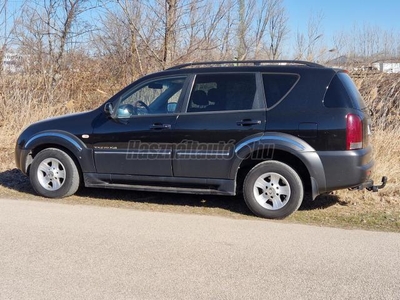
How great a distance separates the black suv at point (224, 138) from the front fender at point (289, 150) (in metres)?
0.01

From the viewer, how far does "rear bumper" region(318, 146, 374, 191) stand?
18.7ft

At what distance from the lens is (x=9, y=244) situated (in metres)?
4.98

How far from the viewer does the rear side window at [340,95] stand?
5768mm

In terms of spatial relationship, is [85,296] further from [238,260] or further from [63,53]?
[63,53]

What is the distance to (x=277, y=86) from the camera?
6.09m

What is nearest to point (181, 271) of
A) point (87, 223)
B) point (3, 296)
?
point (3, 296)

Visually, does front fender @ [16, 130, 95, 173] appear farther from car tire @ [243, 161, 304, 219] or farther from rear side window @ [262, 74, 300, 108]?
rear side window @ [262, 74, 300, 108]

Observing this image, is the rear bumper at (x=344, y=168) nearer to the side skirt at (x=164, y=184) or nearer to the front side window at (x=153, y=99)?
the side skirt at (x=164, y=184)

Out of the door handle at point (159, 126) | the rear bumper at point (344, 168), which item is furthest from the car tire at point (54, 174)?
the rear bumper at point (344, 168)

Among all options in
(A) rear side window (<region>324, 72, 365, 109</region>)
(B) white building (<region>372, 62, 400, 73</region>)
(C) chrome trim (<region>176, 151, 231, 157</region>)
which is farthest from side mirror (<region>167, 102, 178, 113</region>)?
(B) white building (<region>372, 62, 400, 73</region>)

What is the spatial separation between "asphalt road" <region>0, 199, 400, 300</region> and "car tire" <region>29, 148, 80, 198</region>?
0.68 metres

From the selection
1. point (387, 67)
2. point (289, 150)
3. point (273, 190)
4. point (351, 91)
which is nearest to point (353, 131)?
point (351, 91)

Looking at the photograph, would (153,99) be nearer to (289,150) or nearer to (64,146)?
(64,146)

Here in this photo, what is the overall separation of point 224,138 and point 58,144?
99.7 inches
